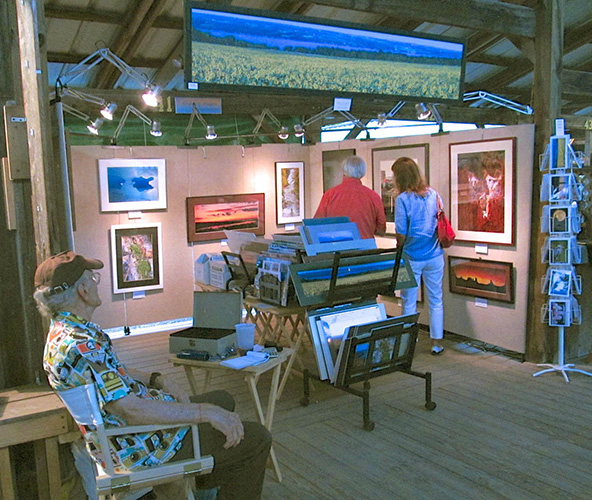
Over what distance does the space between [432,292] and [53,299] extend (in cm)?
412

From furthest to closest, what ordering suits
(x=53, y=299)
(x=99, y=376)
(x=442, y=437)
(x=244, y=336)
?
(x=442, y=437) < (x=244, y=336) < (x=53, y=299) < (x=99, y=376)

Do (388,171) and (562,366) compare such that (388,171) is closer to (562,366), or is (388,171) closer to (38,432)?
(562,366)

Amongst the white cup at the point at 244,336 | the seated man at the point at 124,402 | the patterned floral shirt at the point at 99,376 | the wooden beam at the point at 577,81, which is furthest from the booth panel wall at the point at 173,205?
the patterned floral shirt at the point at 99,376

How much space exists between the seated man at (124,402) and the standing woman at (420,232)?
331 centimetres

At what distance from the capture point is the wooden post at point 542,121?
5500 millimetres

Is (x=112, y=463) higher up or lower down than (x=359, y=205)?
lower down

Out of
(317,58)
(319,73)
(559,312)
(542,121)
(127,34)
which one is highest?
(127,34)

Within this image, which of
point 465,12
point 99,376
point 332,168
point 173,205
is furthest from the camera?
point 332,168

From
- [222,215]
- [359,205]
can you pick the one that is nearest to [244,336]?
[359,205]

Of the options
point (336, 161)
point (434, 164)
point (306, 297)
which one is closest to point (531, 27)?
point (434, 164)

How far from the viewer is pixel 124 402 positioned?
2453mm

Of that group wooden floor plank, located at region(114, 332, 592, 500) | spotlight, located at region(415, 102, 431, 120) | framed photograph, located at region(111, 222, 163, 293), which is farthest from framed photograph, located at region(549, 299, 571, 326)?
framed photograph, located at region(111, 222, 163, 293)

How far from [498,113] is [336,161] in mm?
4364

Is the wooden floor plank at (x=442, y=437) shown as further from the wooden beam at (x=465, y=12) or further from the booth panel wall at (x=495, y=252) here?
the wooden beam at (x=465, y=12)
